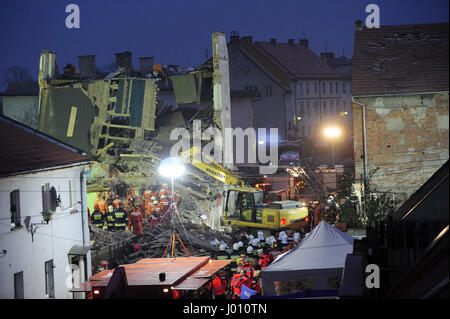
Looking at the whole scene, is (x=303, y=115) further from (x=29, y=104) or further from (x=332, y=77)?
(x=29, y=104)

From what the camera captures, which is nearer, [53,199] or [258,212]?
[53,199]

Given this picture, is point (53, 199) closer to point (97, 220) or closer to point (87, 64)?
point (97, 220)

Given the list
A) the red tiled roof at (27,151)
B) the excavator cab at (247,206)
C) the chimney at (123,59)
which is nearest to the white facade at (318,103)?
the chimney at (123,59)

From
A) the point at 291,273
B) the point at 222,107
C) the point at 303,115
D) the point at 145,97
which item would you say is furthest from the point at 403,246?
the point at 303,115

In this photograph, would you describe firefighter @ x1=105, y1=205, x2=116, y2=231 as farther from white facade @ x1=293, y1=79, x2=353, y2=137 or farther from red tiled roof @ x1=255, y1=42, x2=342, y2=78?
red tiled roof @ x1=255, y1=42, x2=342, y2=78

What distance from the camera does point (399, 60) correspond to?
690 inches

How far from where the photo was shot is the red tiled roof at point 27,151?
44.2ft

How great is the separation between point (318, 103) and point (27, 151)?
4007cm

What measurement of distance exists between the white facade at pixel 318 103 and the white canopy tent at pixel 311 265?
35451 mm

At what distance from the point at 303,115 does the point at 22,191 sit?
39.5 metres

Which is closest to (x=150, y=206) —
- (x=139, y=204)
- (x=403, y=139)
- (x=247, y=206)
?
(x=139, y=204)

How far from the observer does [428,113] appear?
1870 cm

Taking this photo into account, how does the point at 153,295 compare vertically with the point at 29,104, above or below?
below

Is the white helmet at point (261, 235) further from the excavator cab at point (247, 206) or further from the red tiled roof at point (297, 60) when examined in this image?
the red tiled roof at point (297, 60)
